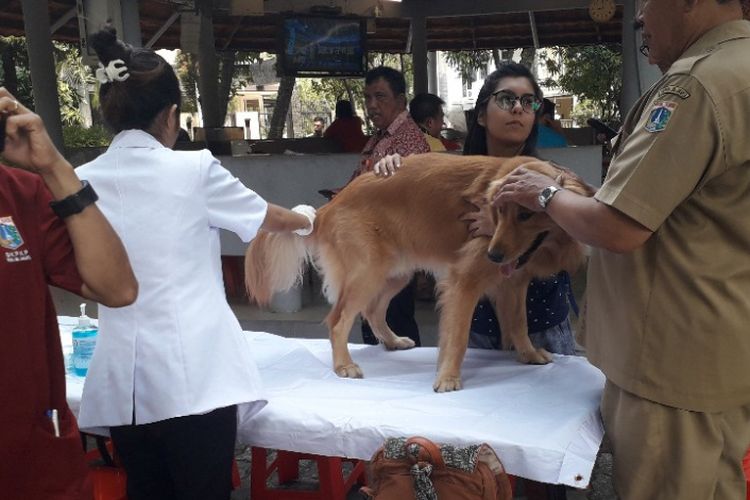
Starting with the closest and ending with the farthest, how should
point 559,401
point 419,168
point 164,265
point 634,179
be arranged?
1. point 634,179
2. point 164,265
3. point 559,401
4. point 419,168

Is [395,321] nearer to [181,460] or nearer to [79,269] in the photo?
[181,460]

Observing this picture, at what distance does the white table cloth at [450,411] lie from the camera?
2.11 m

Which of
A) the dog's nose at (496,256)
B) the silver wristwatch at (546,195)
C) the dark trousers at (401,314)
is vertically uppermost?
the silver wristwatch at (546,195)

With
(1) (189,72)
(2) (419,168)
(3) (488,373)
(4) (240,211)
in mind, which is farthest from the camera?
(1) (189,72)

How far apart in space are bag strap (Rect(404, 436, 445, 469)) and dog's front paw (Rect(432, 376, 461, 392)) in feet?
2.09

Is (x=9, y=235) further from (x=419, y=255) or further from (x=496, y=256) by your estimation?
(x=419, y=255)

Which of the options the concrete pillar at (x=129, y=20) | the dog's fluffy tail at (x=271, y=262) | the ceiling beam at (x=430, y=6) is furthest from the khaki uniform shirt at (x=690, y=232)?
the ceiling beam at (x=430, y=6)

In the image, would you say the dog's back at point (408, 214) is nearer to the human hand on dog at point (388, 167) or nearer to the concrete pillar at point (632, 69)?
the human hand on dog at point (388, 167)

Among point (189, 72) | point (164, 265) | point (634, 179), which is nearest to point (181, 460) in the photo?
point (164, 265)

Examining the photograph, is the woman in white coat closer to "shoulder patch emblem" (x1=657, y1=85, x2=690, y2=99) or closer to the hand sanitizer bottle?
the hand sanitizer bottle

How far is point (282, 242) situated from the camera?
2.99 metres

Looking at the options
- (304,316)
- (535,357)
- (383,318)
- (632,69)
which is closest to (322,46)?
(632,69)

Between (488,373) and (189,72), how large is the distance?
48.3 ft

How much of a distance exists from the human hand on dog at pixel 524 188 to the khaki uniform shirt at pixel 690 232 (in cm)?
32
